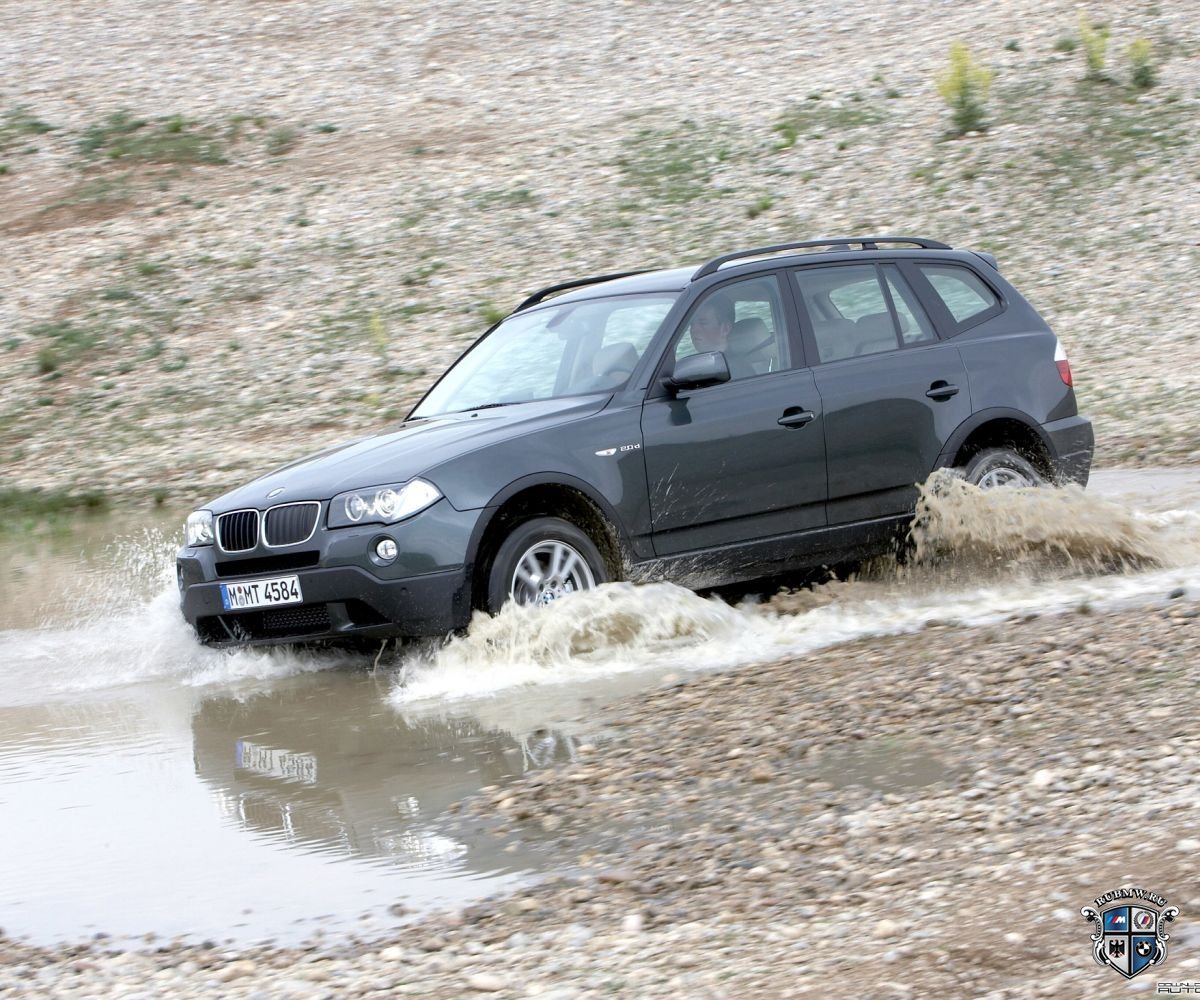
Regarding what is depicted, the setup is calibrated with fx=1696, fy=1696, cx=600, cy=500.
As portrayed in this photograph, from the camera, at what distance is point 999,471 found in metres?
8.89

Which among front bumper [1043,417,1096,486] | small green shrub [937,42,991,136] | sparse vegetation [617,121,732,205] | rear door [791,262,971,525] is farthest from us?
small green shrub [937,42,991,136]

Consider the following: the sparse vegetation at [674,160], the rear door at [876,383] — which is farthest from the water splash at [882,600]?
the sparse vegetation at [674,160]

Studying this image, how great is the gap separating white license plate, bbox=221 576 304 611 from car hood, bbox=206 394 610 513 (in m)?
0.34

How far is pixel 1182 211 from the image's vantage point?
66.8 ft

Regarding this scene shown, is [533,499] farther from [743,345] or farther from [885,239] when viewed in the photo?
[885,239]

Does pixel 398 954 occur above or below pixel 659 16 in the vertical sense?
below

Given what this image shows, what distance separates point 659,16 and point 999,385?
22.3m

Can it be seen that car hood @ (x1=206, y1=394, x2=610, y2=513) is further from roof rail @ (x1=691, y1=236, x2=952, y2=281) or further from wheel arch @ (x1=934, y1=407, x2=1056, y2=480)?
wheel arch @ (x1=934, y1=407, x2=1056, y2=480)

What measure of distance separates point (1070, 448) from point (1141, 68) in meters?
16.4

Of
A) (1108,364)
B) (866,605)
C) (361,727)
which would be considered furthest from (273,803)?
(1108,364)

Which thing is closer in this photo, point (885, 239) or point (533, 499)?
point (533, 499)

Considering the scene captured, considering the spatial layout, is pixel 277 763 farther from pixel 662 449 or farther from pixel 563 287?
pixel 563 287

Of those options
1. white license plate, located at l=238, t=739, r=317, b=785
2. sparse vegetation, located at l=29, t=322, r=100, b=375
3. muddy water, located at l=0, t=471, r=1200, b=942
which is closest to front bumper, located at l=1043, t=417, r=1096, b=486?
muddy water, located at l=0, t=471, r=1200, b=942

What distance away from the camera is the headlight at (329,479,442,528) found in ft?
23.1
